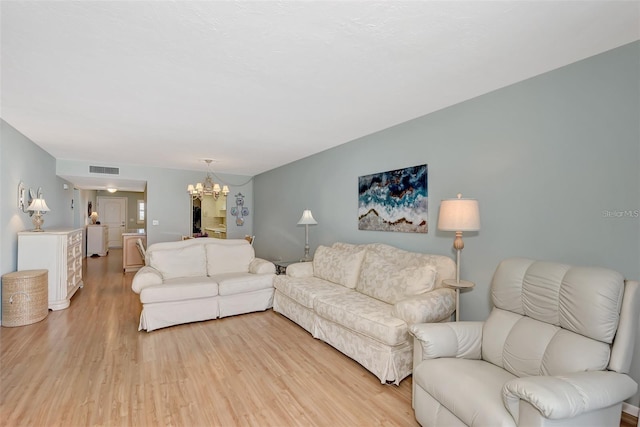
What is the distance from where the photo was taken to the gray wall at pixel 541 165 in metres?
2.00

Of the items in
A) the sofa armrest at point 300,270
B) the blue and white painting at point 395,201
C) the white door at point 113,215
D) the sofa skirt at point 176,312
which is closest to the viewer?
the blue and white painting at point 395,201

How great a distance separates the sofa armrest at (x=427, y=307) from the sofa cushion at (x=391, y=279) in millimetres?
135

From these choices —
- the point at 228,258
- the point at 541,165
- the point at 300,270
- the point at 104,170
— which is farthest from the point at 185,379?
the point at 104,170

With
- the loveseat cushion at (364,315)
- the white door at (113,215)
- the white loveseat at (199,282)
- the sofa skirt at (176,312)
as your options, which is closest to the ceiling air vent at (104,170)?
the white loveseat at (199,282)

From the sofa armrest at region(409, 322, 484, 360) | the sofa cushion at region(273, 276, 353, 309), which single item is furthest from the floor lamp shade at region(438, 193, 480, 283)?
the sofa cushion at region(273, 276, 353, 309)

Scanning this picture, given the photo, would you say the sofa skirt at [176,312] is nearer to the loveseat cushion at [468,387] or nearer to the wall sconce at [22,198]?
the wall sconce at [22,198]

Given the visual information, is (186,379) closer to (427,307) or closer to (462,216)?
(427,307)

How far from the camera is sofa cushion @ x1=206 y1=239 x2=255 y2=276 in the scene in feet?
14.6

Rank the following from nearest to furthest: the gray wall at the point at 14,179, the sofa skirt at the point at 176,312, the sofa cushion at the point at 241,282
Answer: the sofa skirt at the point at 176,312
the gray wall at the point at 14,179
the sofa cushion at the point at 241,282

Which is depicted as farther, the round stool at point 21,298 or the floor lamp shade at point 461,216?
the round stool at point 21,298

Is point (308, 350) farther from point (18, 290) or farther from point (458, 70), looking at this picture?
point (18, 290)

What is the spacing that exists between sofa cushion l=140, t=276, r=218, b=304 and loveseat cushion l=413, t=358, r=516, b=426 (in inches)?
110

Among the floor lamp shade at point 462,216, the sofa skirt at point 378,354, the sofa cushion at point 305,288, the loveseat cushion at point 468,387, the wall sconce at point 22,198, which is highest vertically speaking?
the wall sconce at point 22,198

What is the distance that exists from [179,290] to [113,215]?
9709 millimetres
